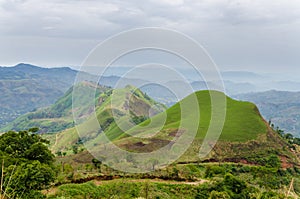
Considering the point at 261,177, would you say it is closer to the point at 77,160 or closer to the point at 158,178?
the point at 158,178

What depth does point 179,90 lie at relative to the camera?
1433 centimetres

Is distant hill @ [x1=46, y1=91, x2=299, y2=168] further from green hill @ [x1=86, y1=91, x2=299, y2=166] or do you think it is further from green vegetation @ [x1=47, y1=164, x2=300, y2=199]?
green vegetation @ [x1=47, y1=164, x2=300, y2=199]

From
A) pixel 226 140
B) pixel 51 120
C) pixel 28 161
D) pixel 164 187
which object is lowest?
pixel 51 120

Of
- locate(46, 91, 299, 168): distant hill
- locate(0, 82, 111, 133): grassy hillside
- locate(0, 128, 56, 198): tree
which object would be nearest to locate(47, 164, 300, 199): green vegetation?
locate(0, 128, 56, 198): tree

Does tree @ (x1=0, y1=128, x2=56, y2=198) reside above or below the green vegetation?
above

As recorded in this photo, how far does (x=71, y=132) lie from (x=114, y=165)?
7591cm

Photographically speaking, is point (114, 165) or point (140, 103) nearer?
point (114, 165)

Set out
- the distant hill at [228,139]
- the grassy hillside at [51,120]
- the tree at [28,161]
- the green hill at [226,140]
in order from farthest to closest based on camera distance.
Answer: the grassy hillside at [51,120] < the distant hill at [228,139] < the green hill at [226,140] < the tree at [28,161]

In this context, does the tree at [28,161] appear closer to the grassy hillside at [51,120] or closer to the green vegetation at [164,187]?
the green vegetation at [164,187]

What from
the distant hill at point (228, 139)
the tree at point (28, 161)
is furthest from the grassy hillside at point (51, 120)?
the tree at point (28, 161)

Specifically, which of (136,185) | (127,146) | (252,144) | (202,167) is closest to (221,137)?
(252,144)

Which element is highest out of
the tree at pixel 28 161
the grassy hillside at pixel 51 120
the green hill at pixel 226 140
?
the tree at pixel 28 161

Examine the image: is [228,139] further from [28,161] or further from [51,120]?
[51,120]


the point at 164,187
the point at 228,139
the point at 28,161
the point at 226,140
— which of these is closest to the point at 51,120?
the point at 228,139
